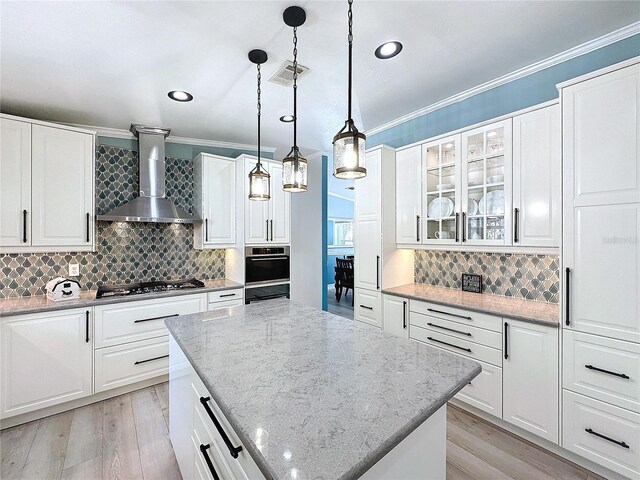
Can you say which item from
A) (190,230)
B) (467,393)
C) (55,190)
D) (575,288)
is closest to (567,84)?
(575,288)

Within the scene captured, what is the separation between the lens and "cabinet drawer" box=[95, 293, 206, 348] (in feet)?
9.29

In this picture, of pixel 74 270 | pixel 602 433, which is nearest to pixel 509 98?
pixel 602 433

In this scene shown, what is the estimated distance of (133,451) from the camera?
2.16 meters

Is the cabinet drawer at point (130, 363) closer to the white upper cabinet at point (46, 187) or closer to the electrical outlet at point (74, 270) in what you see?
the electrical outlet at point (74, 270)

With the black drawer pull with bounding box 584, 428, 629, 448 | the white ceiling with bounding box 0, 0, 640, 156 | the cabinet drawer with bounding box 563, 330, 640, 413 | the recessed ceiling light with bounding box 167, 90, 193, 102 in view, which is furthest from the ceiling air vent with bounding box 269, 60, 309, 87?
the black drawer pull with bounding box 584, 428, 629, 448

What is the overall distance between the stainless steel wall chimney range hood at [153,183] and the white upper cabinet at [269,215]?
23.4 inches

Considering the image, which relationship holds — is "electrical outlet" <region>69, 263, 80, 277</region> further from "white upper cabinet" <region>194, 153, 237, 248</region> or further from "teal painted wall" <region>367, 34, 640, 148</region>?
"teal painted wall" <region>367, 34, 640, 148</region>

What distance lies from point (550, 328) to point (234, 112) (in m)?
3.28

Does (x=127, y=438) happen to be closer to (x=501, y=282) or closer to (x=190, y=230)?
(x=190, y=230)

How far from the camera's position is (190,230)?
152 inches

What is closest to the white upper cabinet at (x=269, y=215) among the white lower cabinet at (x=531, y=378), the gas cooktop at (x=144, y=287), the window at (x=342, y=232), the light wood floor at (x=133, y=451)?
the gas cooktop at (x=144, y=287)

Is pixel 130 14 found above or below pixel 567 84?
above

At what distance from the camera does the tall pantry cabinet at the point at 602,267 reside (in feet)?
5.58

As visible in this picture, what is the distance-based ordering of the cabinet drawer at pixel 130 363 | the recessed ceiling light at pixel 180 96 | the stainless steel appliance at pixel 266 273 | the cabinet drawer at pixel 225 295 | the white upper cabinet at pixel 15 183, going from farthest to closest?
Result: the stainless steel appliance at pixel 266 273, the cabinet drawer at pixel 225 295, the cabinet drawer at pixel 130 363, the recessed ceiling light at pixel 180 96, the white upper cabinet at pixel 15 183
